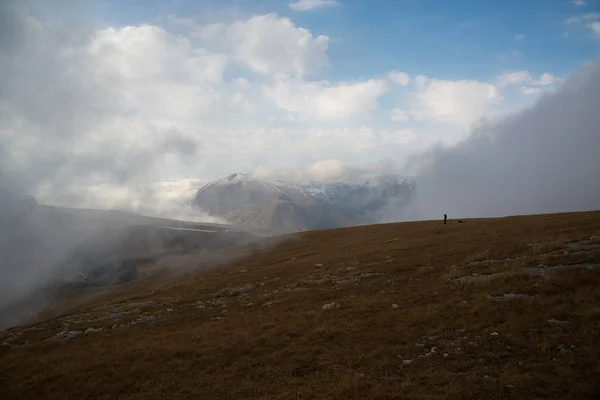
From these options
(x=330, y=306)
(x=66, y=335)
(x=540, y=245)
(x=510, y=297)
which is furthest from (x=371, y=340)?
(x=66, y=335)

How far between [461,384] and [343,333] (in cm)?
977

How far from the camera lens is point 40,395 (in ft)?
74.3

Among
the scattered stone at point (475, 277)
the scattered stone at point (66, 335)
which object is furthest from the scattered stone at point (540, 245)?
the scattered stone at point (66, 335)

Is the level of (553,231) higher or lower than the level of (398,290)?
higher

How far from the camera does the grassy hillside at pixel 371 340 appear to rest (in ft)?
51.5

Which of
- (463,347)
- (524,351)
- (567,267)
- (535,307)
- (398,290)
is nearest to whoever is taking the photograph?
(524,351)

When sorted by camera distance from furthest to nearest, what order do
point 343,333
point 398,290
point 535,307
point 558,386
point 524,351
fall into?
point 398,290 → point 343,333 → point 535,307 → point 524,351 → point 558,386

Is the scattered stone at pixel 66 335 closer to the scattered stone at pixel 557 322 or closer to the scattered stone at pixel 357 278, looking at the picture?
the scattered stone at pixel 357 278

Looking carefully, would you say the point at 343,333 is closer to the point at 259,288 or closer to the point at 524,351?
the point at 524,351

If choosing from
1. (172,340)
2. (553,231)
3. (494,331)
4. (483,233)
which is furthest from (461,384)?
(483,233)

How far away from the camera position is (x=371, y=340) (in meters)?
21.7

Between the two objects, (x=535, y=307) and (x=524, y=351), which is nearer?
(x=524, y=351)

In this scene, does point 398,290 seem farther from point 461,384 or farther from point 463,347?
point 461,384

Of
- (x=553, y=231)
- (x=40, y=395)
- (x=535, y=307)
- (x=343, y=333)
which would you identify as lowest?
(x=40, y=395)
